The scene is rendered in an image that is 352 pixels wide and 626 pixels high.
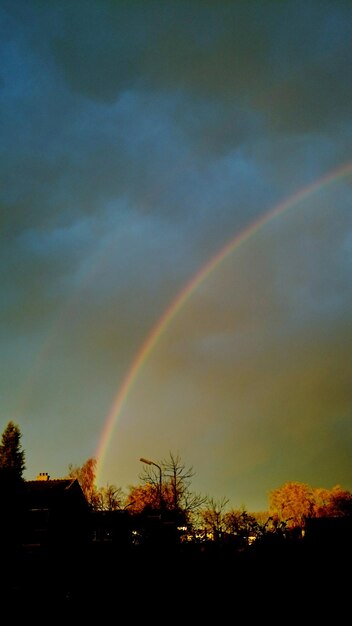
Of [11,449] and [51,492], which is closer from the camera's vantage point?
[51,492]

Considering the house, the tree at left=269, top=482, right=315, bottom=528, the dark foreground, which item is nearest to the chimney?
the house

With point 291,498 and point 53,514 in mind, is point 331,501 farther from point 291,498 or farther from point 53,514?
point 53,514

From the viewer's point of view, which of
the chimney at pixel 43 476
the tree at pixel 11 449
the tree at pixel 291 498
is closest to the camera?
the chimney at pixel 43 476

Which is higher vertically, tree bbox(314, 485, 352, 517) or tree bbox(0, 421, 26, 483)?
tree bbox(0, 421, 26, 483)

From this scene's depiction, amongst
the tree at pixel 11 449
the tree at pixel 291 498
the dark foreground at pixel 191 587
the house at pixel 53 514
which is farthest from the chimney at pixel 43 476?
the tree at pixel 291 498

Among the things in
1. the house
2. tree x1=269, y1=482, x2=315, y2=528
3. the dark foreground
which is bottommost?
the dark foreground

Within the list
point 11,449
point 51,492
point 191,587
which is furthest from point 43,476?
point 191,587

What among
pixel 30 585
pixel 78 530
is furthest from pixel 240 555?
pixel 78 530

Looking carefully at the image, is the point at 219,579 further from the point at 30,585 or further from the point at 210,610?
the point at 30,585

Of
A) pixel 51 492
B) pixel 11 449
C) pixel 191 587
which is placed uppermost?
pixel 11 449

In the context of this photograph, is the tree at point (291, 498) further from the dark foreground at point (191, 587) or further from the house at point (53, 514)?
the dark foreground at point (191, 587)

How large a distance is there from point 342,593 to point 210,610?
2.13 m

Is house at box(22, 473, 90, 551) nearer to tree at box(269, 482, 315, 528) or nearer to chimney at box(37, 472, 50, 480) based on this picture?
chimney at box(37, 472, 50, 480)

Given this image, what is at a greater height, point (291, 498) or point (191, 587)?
point (291, 498)
